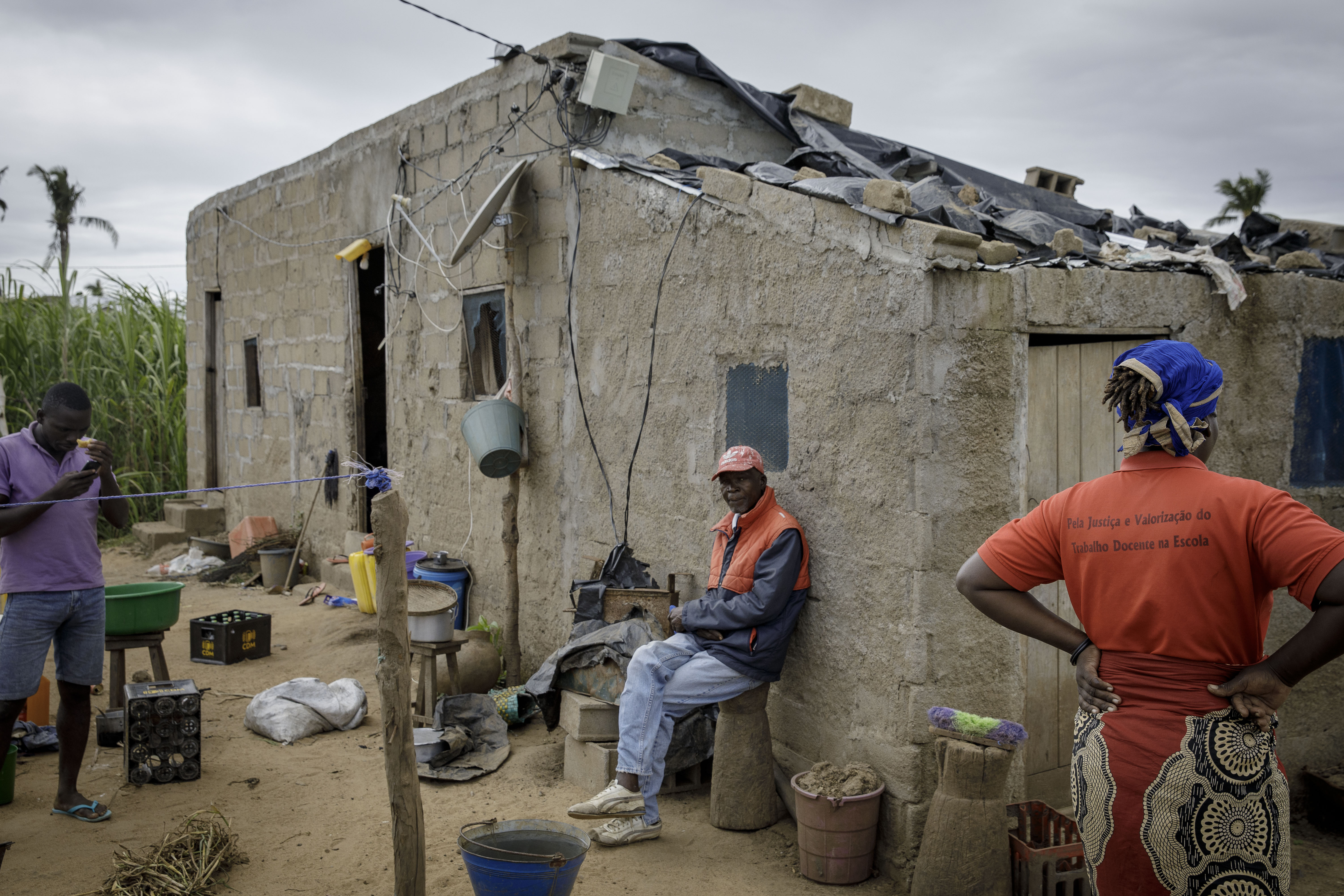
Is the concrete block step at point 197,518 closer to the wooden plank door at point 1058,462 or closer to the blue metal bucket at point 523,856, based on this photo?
the blue metal bucket at point 523,856

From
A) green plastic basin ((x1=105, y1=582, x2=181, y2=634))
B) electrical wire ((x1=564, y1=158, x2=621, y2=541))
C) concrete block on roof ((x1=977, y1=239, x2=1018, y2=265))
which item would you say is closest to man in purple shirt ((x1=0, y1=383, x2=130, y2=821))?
green plastic basin ((x1=105, y1=582, x2=181, y2=634))

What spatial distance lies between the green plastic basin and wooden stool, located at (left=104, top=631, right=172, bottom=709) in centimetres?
4

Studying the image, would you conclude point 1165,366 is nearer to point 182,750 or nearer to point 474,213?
point 182,750

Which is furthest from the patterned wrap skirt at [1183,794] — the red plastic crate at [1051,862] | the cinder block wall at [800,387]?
the cinder block wall at [800,387]

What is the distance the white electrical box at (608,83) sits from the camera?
5.98m

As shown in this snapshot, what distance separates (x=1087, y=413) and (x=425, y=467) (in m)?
5.24

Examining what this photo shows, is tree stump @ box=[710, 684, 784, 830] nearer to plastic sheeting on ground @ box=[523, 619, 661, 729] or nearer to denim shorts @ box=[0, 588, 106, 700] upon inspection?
plastic sheeting on ground @ box=[523, 619, 661, 729]

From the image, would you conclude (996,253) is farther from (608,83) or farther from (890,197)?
(608,83)

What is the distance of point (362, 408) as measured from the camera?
9.16 m

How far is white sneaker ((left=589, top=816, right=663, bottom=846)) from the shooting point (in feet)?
14.4

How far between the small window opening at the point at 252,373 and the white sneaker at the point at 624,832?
8.46 meters

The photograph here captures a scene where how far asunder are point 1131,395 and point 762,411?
2535 mm

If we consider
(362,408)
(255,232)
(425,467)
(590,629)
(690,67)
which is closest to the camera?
(590,629)

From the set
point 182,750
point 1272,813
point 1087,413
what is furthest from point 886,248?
point 182,750
